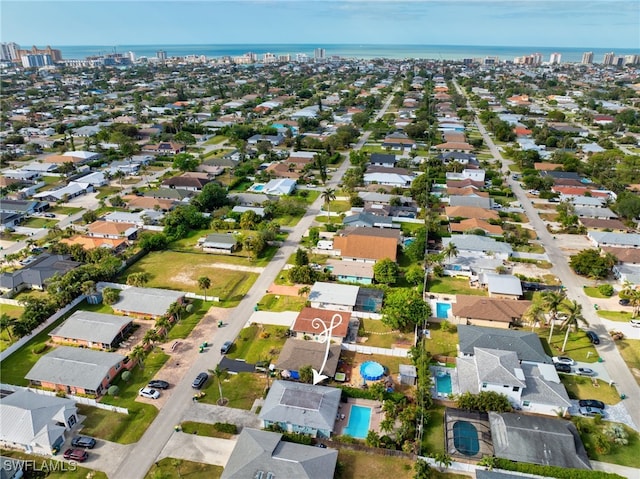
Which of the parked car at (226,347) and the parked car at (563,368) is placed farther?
the parked car at (226,347)

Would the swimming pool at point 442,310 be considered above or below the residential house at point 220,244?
below

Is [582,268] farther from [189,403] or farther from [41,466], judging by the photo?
[41,466]

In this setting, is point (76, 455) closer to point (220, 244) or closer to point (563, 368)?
point (220, 244)

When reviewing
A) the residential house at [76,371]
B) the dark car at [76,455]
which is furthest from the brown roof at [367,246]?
the dark car at [76,455]

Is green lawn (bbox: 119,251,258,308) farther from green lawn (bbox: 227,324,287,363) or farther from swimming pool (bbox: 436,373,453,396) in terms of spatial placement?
swimming pool (bbox: 436,373,453,396)

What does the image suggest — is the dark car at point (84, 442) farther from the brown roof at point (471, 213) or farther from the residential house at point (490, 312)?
the brown roof at point (471, 213)
